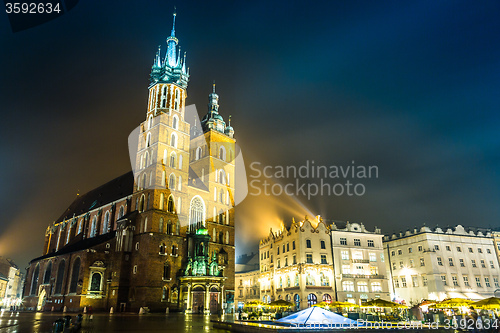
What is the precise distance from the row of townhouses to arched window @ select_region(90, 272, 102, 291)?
2860 centimetres

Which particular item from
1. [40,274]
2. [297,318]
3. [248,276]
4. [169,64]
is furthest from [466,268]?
[40,274]

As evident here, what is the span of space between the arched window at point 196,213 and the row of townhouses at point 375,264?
15.5 metres

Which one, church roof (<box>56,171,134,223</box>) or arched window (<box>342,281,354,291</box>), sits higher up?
church roof (<box>56,171,134,223</box>)

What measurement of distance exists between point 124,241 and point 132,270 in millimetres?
4232

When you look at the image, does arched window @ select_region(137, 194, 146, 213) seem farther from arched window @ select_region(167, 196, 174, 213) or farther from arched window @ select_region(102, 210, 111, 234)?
arched window @ select_region(102, 210, 111, 234)

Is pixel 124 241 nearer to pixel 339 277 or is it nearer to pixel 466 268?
pixel 339 277

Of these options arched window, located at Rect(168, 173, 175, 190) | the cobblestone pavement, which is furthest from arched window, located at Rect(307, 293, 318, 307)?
the cobblestone pavement

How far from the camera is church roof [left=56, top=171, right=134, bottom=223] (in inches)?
2413

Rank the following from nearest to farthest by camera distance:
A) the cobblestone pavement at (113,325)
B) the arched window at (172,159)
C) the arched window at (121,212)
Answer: the cobblestone pavement at (113,325) < the arched window at (172,159) < the arched window at (121,212)

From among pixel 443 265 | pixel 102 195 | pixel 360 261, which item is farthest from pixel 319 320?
pixel 102 195

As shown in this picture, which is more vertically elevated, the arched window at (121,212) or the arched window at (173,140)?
the arched window at (173,140)

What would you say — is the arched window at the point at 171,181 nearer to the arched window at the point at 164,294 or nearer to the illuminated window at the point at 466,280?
the arched window at the point at 164,294

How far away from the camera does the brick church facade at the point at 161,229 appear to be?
48.0 metres

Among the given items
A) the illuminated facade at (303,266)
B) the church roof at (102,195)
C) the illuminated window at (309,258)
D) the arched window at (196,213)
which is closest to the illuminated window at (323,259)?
the illuminated facade at (303,266)
